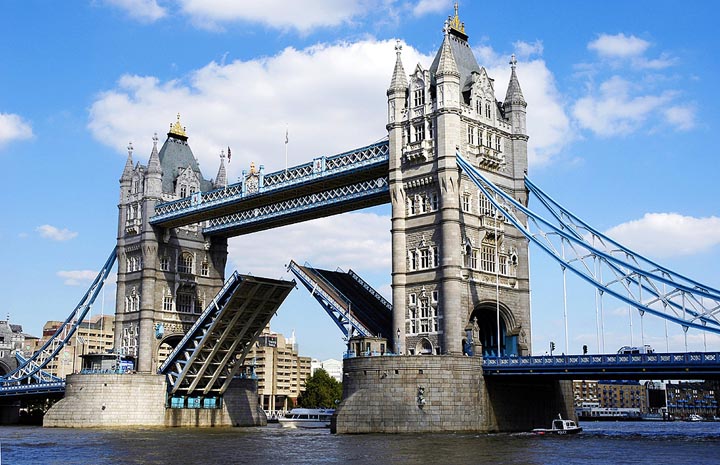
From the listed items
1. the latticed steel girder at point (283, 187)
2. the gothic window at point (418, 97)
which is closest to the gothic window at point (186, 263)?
the latticed steel girder at point (283, 187)

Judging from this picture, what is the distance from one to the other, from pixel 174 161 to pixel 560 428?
49678mm

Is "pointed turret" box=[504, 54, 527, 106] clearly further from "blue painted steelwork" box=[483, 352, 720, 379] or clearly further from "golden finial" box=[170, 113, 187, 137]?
"golden finial" box=[170, 113, 187, 137]

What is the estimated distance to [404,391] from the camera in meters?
60.7

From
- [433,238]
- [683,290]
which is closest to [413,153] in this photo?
[433,238]

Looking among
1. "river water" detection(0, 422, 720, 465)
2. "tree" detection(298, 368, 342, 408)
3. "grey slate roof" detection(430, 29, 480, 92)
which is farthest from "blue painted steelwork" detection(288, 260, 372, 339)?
"tree" detection(298, 368, 342, 408)

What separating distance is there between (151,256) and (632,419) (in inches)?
4985

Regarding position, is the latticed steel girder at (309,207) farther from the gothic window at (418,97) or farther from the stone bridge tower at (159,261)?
the gothic window at (418,97)

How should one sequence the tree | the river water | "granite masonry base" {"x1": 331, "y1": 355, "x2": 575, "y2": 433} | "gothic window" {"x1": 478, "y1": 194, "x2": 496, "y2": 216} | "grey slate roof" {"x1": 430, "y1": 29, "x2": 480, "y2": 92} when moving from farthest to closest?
the tree, "grey slate roof" {"x1": 430, "y1": 29, "x2": 480, "y2": 92}, "gothic window" {"x1": 478, "y1": 194, "x2": 496, "y2": 216}, "granite masonry base" {"x1": 331, "y1": 355, "x2": 575, "y2": 433}, the river water

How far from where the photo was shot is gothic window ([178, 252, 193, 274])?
92.2 m

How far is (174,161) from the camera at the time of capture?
9494cm

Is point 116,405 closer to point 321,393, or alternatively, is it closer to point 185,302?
point 185,302

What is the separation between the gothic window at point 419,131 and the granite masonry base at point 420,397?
16.5 meters

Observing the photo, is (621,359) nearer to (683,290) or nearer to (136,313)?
(683,290)

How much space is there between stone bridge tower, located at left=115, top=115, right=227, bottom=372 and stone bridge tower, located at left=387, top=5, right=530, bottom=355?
30.6m
